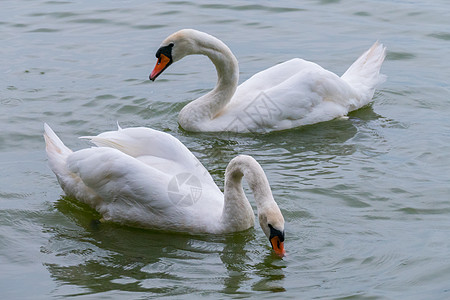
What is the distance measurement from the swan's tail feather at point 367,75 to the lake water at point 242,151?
24 cm

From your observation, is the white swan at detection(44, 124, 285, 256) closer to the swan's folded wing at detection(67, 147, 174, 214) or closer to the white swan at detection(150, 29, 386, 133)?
the swan's folded wing at detection(67, 147, 174, 214)

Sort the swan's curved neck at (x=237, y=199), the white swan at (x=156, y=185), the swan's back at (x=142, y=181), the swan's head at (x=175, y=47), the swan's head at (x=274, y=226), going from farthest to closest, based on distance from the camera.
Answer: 1. the swan's head at (x=175, y=47)
2. the swan's back at (x=142, y=181)
3. the white swan at (x=156, y=185)
4. the swan's curved neck at (x=237, y=199)
5. the swan's head at (x=274, y=226)

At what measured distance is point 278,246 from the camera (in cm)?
674

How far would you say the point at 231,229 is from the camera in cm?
729

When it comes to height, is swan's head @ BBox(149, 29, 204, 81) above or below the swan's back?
above

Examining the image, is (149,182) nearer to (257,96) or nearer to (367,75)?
(257,96)

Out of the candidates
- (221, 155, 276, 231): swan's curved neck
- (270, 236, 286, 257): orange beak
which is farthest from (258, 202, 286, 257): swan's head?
(221, 155, 276, 231): swan's curved neck

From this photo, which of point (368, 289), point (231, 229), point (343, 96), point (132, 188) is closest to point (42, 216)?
point (132, 188)

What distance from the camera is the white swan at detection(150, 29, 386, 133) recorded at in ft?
32.6

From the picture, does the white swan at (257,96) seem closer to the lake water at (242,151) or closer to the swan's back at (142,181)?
the lake water at (242,151)

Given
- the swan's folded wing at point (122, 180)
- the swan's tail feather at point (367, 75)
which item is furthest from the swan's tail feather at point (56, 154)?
the swan's tail feather at point (367, 75)

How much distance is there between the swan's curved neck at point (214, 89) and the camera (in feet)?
33.2

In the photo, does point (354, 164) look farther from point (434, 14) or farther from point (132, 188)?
point (434, 14)

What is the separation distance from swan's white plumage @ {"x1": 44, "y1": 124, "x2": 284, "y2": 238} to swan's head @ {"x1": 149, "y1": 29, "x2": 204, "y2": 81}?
7.28 feet
